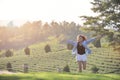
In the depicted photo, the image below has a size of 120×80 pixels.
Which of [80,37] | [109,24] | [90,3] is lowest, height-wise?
[80,37]

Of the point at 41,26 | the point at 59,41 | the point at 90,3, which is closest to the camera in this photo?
the point at 90,3

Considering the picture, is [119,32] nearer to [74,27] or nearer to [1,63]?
[1,63]

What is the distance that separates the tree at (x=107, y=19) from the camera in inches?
1075

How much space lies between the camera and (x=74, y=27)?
245ft

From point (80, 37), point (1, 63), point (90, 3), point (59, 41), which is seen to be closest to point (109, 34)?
point (90, 3)

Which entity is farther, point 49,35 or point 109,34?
point 49,35

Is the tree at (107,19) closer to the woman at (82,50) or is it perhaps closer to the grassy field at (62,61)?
the grassy field at (62,61)

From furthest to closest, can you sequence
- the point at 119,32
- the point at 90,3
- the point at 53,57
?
the point at 53,57, the point at 90,3, the point at 119,32

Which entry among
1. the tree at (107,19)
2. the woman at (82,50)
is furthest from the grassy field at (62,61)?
the woman at (82,50)

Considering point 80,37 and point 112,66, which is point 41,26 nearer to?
point 112,66

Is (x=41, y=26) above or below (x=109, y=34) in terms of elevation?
above

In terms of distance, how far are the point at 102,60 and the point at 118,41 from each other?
1074 cm

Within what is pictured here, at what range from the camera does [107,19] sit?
27.5 m

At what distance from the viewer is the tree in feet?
89.6
